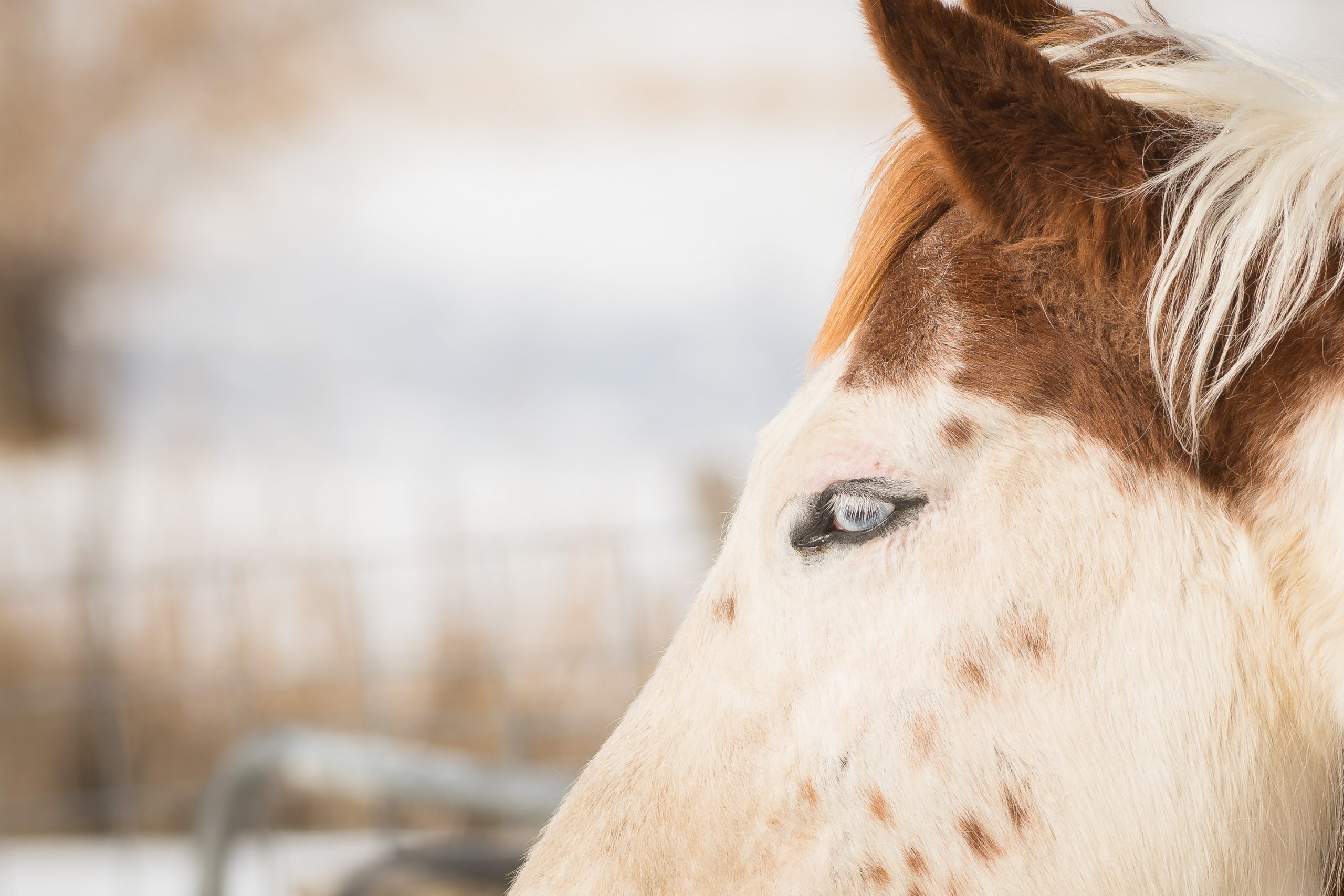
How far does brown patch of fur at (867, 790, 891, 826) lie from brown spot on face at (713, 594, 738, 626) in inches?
7.2

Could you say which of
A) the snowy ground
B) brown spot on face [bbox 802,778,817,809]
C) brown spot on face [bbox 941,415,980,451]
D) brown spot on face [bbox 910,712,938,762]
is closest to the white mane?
brown spot on face [bbox 941,415,980,451]

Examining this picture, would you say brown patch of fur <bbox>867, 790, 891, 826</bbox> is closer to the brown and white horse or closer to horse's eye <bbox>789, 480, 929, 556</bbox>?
the brown and white horse

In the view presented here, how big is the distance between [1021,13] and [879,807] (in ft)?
2.67

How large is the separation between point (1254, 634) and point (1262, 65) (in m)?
0.51

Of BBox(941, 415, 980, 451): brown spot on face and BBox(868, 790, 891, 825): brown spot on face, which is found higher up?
BBox(941, 415, 980, 451): brown spot on face

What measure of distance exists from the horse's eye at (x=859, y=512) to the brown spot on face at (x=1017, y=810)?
225mm

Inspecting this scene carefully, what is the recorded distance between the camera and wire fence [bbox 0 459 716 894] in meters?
4.09

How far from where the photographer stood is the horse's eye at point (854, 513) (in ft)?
2.63

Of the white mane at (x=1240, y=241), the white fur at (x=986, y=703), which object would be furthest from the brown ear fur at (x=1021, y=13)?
the white fur at (x=986, y=703)

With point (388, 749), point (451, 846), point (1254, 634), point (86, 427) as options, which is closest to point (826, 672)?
point (1254, 634)

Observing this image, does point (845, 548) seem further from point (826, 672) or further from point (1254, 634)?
point (1254, 634)

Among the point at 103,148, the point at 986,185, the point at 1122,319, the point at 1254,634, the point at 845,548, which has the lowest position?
the point at 1254,634

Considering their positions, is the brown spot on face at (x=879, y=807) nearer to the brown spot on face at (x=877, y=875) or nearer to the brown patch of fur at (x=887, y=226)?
the brown spot on face at (x=877, y=875)

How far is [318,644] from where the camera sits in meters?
4.36
